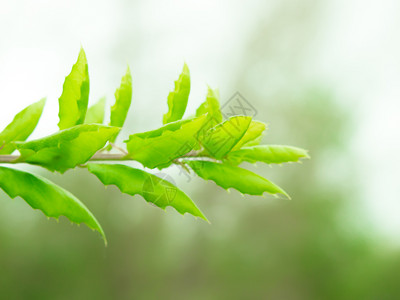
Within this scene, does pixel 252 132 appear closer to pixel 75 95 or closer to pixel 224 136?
pixel 224 136

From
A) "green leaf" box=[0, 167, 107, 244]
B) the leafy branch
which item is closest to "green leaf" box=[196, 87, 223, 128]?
the leafy branch

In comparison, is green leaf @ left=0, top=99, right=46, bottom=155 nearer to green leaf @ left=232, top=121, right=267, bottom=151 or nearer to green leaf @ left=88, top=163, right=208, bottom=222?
green leaf @ left=88, top=163, right=208, bottom=222

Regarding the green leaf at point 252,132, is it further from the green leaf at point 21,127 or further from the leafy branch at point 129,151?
the green leaf at point 21,127

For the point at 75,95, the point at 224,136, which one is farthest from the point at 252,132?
the point at 75,95

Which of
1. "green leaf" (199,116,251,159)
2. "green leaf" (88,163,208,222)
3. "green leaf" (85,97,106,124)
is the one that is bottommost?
Answer: "green leaf" (88,163,208,222)

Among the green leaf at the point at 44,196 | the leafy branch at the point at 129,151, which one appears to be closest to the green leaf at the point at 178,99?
the leafy branch at the point at 129,151

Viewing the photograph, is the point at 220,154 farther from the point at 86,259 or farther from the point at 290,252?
the point at 290,252
